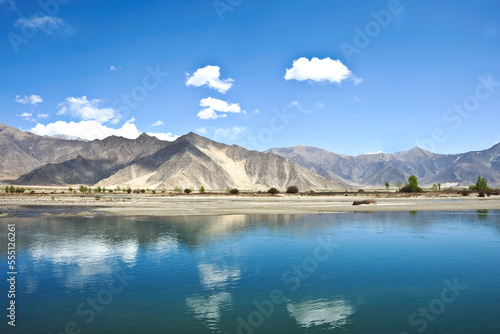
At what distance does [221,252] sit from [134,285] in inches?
322

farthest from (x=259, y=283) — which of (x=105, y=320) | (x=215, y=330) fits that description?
(x=105, y=320)

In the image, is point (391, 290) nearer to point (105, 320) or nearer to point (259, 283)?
point (259, 283)

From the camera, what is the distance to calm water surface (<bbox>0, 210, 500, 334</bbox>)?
12.5m

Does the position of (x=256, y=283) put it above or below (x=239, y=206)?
below

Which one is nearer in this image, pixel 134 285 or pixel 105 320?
pixel 105 320

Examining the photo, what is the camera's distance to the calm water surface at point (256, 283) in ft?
40.9

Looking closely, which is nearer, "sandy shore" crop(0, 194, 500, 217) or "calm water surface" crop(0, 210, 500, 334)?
"calm water surface" crop(0, 210, 500, 334)

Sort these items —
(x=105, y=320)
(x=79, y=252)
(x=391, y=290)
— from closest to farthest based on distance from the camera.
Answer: (x=105, y=320) < (x=391, y=290) < (x=79, y=252)

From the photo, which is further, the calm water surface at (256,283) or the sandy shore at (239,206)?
the sandy shore at (239,206)

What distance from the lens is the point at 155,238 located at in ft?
98.5

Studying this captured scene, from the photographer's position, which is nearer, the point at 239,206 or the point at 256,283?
the point at 256,283

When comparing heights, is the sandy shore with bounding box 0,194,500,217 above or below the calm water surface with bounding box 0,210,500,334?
above

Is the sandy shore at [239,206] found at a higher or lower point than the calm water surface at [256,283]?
higher

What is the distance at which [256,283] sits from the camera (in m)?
17.1
